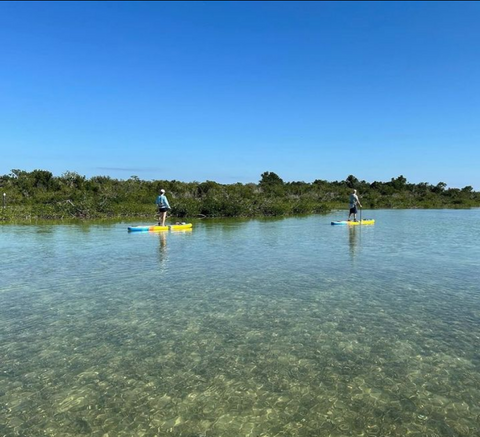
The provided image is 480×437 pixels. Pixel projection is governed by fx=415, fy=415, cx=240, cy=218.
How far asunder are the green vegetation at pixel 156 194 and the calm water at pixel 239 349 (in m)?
22.3

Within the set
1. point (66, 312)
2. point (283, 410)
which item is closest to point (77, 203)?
point (66, 312)

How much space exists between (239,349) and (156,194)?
4244cm

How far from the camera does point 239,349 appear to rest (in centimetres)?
652

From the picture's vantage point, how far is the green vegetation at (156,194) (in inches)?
1367

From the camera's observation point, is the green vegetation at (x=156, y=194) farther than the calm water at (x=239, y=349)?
Yes

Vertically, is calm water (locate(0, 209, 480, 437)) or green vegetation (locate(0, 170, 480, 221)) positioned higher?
green vegetation (locate(0, 170, 480, 221))

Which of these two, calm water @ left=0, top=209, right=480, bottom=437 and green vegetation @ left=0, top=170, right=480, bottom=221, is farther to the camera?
green vegetation @ left=0, top=170, right=480, bottom=221

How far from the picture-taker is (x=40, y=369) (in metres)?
5.83

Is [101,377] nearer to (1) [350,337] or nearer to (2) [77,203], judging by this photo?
(1) [350,337]

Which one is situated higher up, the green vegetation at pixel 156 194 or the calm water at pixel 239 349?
the green vegetation at pixel 156 194

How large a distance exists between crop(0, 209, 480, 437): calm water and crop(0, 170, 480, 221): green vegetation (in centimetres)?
2234

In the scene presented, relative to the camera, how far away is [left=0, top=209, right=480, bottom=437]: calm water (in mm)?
4633

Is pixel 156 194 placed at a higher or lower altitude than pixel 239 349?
higher

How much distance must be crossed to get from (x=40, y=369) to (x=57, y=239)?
50.9 ft
